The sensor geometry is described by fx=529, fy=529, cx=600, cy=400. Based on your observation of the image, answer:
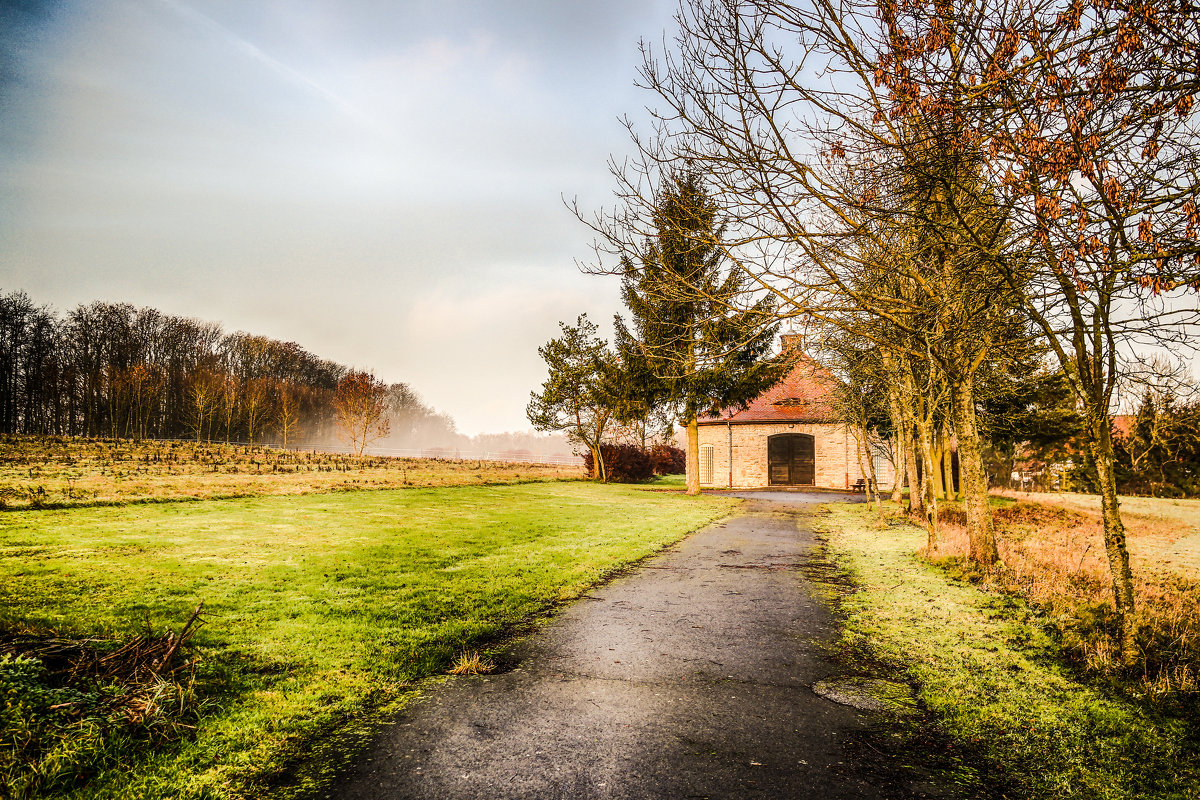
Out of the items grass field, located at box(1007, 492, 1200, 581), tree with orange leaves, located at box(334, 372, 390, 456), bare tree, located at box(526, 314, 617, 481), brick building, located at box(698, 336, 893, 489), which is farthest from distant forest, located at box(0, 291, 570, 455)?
grass field, located at box(1007, 492, 1200, 581)

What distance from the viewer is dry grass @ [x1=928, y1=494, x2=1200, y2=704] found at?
4258mm

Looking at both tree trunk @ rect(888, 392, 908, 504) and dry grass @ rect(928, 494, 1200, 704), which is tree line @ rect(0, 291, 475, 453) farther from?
dry grass @ rect(928, 494, 1200, 704)

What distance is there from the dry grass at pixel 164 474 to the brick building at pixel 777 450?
35.1 feet

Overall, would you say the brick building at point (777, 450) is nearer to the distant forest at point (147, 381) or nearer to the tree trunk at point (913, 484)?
the tree trunk at point (913, 484)

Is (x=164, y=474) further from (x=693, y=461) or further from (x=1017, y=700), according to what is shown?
(x=1017, y=700)

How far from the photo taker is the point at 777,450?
101 ft

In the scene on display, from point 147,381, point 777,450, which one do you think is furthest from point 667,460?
point 147,381

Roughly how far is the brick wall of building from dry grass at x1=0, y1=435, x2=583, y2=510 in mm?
10760

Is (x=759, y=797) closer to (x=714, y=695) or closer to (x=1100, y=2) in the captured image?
(x=714, y=695)

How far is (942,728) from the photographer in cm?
354

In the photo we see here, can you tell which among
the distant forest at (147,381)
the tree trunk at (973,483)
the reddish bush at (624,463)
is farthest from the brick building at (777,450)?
the distant forest at (147,381)

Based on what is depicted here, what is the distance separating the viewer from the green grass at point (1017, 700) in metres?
2.98

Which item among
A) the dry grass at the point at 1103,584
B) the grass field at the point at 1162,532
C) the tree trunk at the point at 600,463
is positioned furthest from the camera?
the tree trunk at the point at 600,463

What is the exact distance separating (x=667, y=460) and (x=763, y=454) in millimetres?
10049
